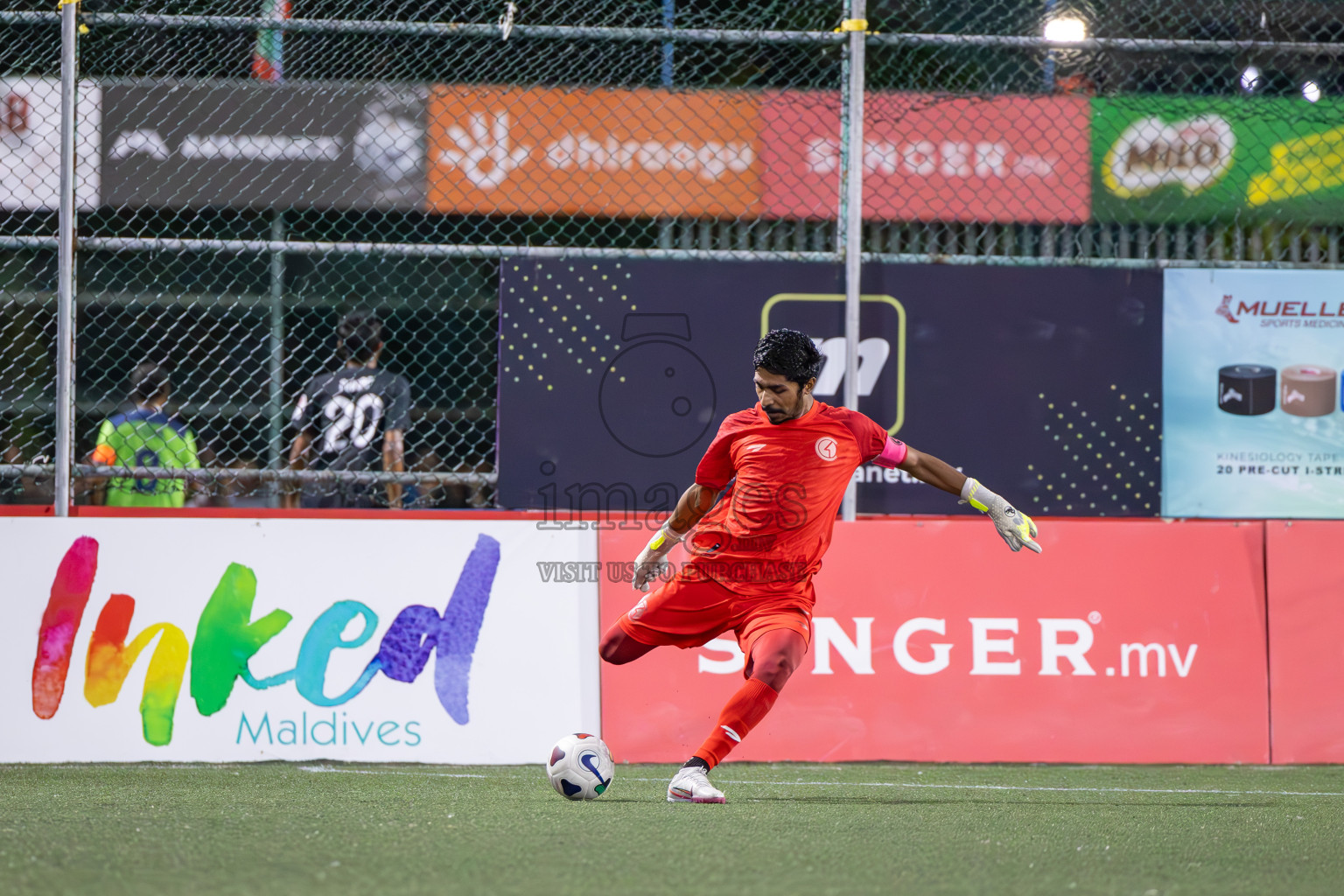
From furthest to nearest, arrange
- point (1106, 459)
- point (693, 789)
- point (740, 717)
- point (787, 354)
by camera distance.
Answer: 1. point (1106, 459)
2. point (787, 354)
3. point (740, 717)
4. point (693, 789)

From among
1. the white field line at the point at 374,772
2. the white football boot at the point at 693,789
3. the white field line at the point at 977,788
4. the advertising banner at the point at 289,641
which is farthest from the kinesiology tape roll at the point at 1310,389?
the white field line at the point at 374,772

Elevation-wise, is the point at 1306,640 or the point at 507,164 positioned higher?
the point at 507,164

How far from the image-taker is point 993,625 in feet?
21.0

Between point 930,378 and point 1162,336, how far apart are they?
1.27 metres

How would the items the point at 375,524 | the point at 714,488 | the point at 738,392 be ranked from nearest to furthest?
1. the point at 714,488
2. the point at 375,524
3. the point at 738,392

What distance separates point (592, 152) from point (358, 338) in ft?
5.23

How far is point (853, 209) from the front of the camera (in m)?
6.65

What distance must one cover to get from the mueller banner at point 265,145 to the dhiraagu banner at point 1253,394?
417 cm

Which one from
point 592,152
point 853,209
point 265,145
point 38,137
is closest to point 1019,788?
point 853,209

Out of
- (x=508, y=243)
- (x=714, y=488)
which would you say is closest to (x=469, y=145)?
(x=508, y=243)

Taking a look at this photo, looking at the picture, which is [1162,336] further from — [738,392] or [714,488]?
[714,488]

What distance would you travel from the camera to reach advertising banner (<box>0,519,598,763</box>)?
6.04 metres

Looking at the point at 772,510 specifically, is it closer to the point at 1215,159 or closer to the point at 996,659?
the point at 996,659

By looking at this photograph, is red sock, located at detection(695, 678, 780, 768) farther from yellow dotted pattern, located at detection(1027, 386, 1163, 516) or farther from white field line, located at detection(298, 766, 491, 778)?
yellow dotted pattern, located at detection(1027, 386, 1163, 516)
